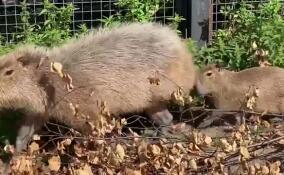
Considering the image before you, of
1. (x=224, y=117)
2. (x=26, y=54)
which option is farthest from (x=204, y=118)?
(x=26, y=54)

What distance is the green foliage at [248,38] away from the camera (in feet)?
27.1

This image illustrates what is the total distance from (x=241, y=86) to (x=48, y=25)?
257cm

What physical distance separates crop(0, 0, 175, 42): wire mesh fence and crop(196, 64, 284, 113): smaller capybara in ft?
6.78

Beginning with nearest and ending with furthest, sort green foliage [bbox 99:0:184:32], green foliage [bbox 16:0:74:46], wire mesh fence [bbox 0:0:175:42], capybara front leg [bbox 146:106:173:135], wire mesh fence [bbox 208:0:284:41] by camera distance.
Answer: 1. capybara front leg [bbox 146:106:173:135]
2. green foliage [bbox 16:0:74:46]
3. green foliage [bbox 99:0:184:32]
4. wire mesh fence [bbox 0:0:175:42]
5. wire mesh fence [bbox 208:0:284:41]

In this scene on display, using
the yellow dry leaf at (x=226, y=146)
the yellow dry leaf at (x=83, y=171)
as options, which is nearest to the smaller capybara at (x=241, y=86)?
the yellow dry leaf at (x=226, y=146)

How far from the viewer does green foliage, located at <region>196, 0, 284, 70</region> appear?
326 inches

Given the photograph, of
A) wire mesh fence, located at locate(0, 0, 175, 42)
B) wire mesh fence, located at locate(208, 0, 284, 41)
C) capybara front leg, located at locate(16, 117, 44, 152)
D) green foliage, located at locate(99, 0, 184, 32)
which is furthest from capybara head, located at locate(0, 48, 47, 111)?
wire mesh fence, located at locate(208, 0, 284, 41)

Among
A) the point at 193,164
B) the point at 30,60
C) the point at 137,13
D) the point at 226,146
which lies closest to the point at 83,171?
the point at 193,164

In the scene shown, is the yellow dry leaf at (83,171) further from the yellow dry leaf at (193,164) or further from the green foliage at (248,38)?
the green foliage at (248,38)

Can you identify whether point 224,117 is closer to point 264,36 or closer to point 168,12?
point 264,36

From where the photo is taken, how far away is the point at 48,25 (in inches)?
345

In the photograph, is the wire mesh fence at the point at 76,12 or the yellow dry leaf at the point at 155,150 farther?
the wire mesh fence at the point at 76,12

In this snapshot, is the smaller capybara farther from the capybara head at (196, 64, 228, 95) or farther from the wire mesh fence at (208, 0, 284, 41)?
the wire mesh fence at (208, 0, 284, 41)

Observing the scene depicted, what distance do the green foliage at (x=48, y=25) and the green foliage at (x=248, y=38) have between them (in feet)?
4.99
